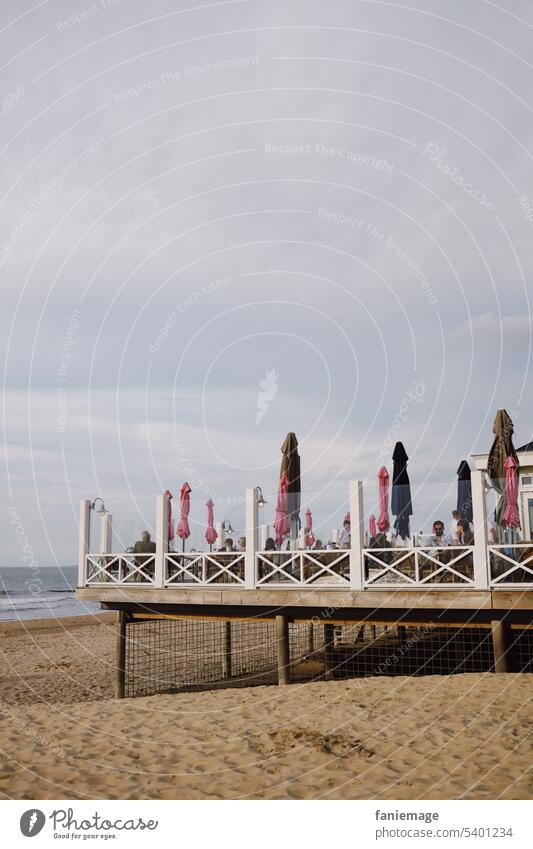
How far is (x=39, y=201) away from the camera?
11.6 m

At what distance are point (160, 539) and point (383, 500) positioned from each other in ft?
16.2

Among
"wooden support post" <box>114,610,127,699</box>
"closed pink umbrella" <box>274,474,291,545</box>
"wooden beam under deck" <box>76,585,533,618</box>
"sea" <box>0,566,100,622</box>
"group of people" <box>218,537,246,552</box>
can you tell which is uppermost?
"closed pink umbrella" <box>274,474,291,545</box>

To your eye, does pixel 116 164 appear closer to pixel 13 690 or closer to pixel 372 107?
pixel 372 107

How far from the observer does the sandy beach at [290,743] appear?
6809mm

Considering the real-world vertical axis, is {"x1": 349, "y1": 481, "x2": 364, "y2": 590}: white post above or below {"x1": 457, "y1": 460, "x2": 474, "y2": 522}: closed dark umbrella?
below

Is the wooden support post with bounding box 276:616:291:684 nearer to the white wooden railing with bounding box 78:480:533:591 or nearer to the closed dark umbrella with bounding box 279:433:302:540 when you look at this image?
the white wooden railing with bounding box 78:480:533:591

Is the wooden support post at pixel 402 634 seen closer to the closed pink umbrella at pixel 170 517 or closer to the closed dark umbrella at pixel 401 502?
the closed dark umbrella at pixel 401 502

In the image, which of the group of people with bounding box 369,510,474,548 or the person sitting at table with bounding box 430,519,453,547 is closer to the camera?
the group of people with bounding box 369,510,474,548

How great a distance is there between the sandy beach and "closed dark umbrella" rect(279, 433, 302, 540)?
139 inches

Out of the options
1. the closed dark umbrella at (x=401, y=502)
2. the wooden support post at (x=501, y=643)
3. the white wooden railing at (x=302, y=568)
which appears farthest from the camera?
the closed dark umbrella at (x=401, y=502)

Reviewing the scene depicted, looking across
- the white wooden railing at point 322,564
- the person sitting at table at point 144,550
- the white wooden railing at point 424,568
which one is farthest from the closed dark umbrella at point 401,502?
the person sitting at table at point 144,550

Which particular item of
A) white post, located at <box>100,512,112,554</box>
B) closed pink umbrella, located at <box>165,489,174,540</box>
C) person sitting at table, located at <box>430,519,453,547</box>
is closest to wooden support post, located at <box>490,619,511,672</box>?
person sitting at table, located at <box>430,519,453,547</box>

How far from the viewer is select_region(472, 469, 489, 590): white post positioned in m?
11.6

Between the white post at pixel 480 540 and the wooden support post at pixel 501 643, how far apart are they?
0.79 metres
